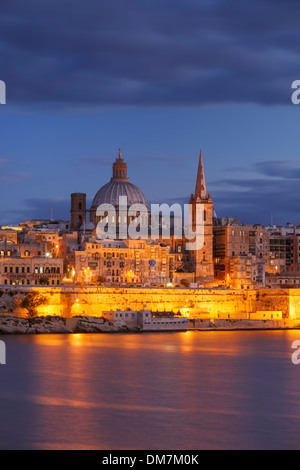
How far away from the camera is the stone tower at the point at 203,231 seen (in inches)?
2506

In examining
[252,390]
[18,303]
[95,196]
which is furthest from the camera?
[95,196]

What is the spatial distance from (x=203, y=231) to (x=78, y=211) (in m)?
10.5

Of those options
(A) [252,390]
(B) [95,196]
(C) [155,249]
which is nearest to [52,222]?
(B) [95,196]

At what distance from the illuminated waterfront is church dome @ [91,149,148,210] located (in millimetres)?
30139

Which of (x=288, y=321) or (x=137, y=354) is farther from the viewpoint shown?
(x=288, y=321)

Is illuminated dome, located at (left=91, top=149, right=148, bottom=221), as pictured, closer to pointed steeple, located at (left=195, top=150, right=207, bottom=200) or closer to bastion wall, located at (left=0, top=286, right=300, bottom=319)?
pointed steeple, located at (left=195, top=150, right=207, bottom=200)

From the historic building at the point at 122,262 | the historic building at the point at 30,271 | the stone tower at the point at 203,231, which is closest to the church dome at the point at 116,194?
the stone tower at the point at 203,231

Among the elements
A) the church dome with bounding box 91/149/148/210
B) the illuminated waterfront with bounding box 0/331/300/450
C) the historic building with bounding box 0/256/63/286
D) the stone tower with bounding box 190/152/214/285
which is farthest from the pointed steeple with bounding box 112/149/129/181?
the illuminated waterfront with bounding box 0/331/300/450

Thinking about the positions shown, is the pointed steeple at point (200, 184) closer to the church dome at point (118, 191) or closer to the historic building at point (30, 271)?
the church dome at point (118, 191)

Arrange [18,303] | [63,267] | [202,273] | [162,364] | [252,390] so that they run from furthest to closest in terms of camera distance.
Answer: [202,273] → [63,267] → [18,303] → [162,364] → [252,390]

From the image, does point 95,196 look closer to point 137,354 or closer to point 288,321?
point 288,321

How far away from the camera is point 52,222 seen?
72125mm

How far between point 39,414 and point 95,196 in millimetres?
49239

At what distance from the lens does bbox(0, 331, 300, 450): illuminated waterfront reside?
20688 mm
